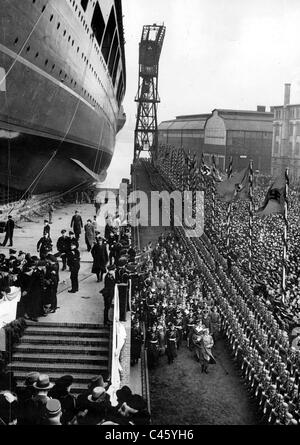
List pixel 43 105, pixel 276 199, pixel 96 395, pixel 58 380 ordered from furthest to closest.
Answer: pixel 43 105, pixel 276 199, pixel 58 380, pixel 96 395

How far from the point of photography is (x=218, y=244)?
15070mm

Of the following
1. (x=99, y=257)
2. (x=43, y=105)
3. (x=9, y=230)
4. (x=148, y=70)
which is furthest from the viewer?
(x=148, y=70)

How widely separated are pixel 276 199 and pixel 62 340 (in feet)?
21.7

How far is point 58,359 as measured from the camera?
765 centimetres

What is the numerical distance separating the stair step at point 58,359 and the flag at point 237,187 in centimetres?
820

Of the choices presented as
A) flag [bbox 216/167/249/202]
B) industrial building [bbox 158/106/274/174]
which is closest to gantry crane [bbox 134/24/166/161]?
industrial building [bbox 158/106/274/174]

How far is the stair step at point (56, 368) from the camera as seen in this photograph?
745cm

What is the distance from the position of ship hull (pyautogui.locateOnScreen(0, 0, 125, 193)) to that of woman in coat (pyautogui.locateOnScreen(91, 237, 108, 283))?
3.52m

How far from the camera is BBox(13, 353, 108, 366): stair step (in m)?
7.62

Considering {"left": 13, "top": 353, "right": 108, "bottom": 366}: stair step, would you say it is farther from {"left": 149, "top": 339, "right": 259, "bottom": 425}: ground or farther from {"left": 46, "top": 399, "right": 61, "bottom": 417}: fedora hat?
{"left": 46, "top": 399, "right": 61, "bottom": 417}: fedora hat

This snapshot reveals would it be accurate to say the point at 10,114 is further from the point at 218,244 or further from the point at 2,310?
the point at 218,244

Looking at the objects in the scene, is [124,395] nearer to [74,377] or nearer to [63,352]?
[74,377]

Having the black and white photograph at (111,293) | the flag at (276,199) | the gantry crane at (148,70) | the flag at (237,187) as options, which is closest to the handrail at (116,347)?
the black and white photograph at (111,293)

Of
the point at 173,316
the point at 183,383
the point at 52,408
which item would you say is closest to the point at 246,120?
the point at 173,316
